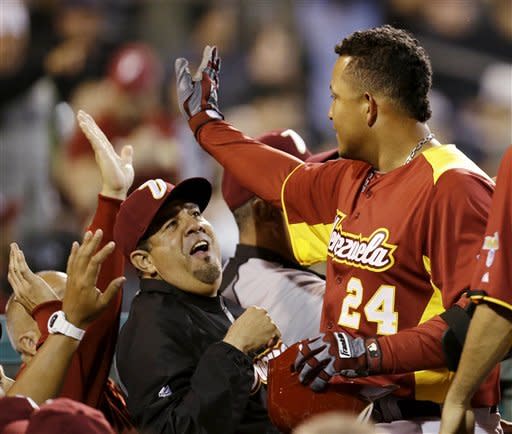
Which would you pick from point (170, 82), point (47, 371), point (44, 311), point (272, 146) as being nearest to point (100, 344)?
point (44, 311)

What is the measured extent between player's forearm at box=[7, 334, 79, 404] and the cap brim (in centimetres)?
58

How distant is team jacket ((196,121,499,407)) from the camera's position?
86.5 inches

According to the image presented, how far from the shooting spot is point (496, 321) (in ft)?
6.57

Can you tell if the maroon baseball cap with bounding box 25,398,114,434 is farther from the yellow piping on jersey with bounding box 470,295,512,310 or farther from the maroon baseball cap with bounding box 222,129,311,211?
the maroon baseball cap with bounding box 222,129,311,211

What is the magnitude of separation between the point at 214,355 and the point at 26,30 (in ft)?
13.5

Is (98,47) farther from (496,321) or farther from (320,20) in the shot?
(496,321)

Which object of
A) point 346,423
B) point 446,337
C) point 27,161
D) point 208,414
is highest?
point 346,423

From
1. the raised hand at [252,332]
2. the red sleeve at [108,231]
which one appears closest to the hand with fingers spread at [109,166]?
the red sleeve at [108,231]

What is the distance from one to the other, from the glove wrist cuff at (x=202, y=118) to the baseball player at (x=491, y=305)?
1.04m

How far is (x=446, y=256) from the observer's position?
7.23 ft

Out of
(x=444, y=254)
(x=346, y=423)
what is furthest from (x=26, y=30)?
(x=346, y=423)

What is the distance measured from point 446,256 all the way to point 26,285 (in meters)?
1.09

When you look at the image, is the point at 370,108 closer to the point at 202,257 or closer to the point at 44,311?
the point at 202,257

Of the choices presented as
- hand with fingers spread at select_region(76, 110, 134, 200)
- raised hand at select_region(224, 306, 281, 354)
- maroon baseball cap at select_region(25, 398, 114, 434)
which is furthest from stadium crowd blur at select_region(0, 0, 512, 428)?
maroon baseball cap at select_region(25, 398, 114, 434)
